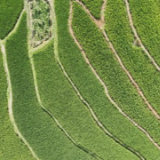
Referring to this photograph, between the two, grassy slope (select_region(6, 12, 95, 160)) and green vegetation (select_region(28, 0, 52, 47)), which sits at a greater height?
green vegetation (select_region(28, 0, 52, 47))

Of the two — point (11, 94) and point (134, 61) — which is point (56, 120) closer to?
point (11, 94)

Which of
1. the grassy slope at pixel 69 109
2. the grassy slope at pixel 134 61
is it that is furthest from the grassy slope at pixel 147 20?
the grassy slope at pixel 69 109

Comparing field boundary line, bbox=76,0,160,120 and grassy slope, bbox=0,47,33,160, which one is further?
grassy slope, bbox=0,47,33,160

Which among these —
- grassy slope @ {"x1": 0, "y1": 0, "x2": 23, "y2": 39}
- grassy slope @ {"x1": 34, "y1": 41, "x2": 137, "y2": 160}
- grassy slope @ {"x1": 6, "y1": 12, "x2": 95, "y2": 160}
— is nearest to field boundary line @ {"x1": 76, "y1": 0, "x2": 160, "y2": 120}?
grassy slope @ {"x1": 34, "y1": 41, "x2": 137, "y2": 160}

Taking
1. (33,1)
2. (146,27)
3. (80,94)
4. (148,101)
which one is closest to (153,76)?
(148,101)

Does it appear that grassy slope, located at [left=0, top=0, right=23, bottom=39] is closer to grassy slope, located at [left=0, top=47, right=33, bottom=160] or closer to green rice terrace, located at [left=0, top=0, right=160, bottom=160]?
green rice terrace, located at [left=0, top=0, right=160, bottom=160]

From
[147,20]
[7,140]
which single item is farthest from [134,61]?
[7,140]
